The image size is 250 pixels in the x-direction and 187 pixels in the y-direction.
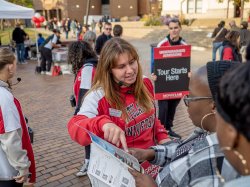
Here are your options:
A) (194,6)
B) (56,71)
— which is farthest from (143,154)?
(194,6)

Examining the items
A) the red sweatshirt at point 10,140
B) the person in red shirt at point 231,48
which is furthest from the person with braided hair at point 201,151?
the person in red shirt at point 231,48

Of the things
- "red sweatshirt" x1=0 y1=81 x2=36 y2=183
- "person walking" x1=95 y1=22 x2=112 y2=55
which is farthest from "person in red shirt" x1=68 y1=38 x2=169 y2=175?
"person walking" x1=95 y1=22 x2=112 y2=55

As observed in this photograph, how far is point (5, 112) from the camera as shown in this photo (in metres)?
2.39

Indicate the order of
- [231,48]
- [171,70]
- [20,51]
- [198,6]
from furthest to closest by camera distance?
[198,6] → [20,51] → [231,48] → [171,70]

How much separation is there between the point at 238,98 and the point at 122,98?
4.89 feet

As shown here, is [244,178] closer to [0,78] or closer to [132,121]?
[132,121]

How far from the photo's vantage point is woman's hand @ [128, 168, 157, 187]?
151 centimetres

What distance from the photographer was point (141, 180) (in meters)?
1.53

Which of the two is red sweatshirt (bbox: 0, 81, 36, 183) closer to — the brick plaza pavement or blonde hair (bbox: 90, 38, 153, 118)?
blonde hair (bbox: 90, 38, 153, 118)

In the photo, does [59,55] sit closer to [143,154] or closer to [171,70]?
[171,70]

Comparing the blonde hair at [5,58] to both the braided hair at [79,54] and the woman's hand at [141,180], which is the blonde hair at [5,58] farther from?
the woman's hand at [141,180]

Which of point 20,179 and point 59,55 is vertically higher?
point 59,55

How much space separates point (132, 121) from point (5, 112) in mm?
1074

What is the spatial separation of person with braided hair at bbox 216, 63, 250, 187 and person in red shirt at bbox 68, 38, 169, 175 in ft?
3.99
